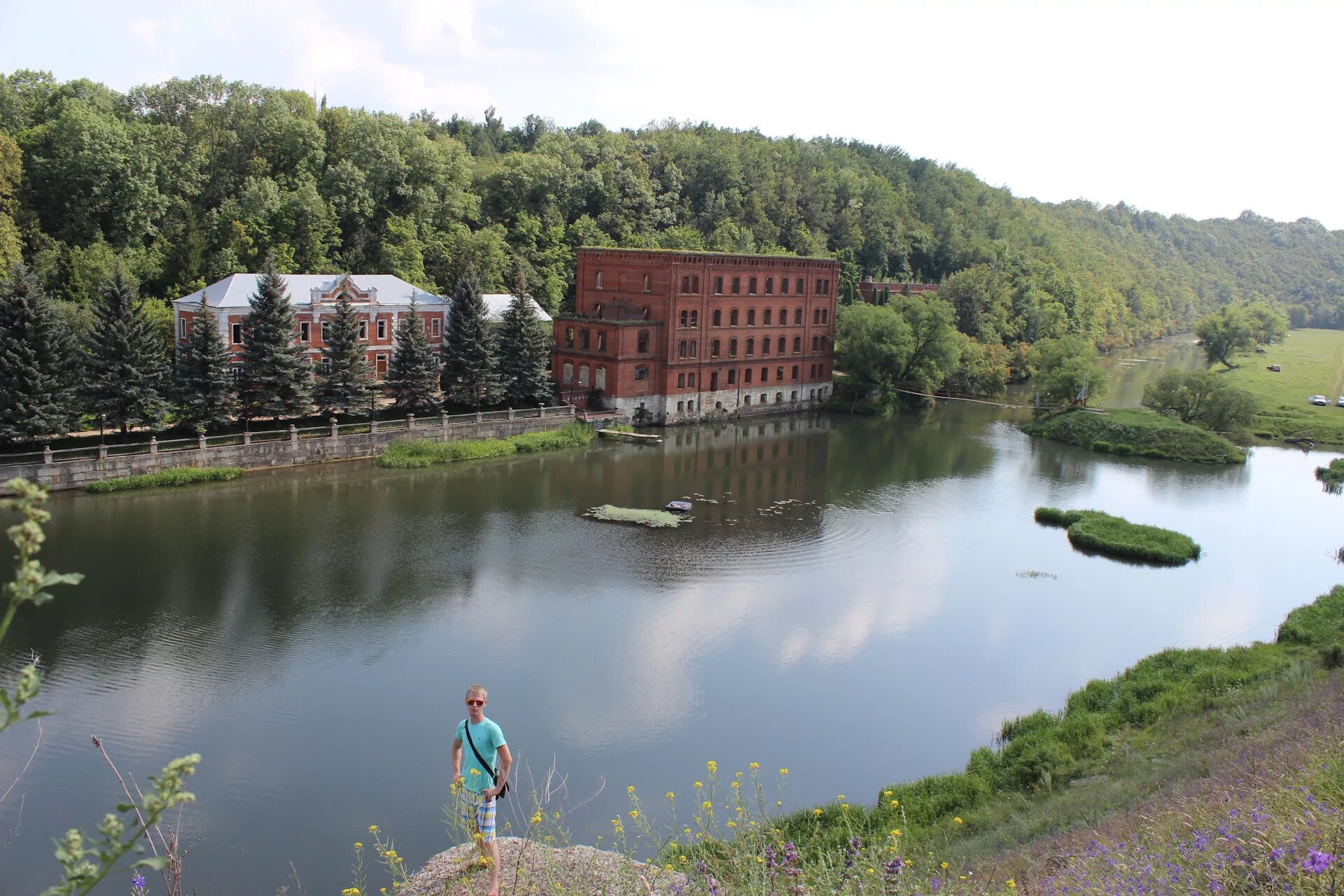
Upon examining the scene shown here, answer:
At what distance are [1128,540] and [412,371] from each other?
80.8 feet

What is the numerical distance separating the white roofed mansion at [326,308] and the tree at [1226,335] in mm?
47706

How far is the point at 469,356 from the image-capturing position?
39.6 meters

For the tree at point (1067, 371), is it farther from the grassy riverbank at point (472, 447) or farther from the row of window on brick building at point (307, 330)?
the row of window on brick building at point (307, 330)

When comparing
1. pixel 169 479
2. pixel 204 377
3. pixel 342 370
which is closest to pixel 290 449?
pixel 204 377

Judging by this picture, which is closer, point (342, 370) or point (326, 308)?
point (342, 370)

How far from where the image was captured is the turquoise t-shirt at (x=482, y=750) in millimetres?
9008

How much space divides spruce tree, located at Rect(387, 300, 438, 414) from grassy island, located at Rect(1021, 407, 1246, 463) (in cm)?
2633

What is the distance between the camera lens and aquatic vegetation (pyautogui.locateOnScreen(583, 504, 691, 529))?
94.1 ft

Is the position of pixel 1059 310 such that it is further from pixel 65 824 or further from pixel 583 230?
pixel 65 824

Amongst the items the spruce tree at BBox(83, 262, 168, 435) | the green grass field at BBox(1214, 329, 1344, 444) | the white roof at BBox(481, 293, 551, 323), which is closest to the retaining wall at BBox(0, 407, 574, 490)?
the spruce tree at BBox(83, 262, 168, 435)

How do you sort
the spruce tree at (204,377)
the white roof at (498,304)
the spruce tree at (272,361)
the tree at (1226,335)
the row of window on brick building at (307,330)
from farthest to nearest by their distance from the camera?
the tree at (1226,335) → the white roof at (498,304) → the row of window on brick building at (307,330) → the spruce tree at (272,361) → the spruce tree at (204,377)

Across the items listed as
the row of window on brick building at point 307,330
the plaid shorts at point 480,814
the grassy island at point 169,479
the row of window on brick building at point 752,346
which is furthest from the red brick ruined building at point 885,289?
the plaid shorts at point 480,814

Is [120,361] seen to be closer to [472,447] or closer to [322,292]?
[322,292]

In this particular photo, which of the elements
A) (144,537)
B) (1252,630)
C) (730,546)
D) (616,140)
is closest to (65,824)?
(144,537)
